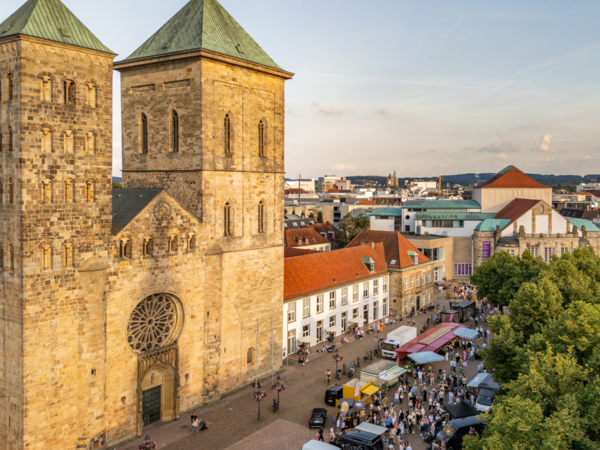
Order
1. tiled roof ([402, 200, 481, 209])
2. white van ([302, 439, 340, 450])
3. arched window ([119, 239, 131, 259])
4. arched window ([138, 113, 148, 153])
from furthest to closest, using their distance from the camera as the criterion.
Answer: tiled roof ([402, 200, 481, 209])
arched window ([138, 113, 148, 153])
arched window ([119, 239, 131, 259])
white van ([302, 439, 340, 450])

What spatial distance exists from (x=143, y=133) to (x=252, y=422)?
68.0 feet

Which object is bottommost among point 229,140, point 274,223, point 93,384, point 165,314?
point 93,384

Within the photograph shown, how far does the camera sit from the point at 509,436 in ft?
62.6

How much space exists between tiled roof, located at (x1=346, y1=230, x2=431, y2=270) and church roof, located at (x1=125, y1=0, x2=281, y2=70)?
1224 inches

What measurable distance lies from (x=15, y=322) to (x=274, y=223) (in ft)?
63.5

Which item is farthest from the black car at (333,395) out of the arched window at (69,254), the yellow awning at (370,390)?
the arched window at (69,254)

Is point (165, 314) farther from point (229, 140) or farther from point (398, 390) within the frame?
point (398, 390)

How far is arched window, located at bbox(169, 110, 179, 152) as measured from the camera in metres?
35.9

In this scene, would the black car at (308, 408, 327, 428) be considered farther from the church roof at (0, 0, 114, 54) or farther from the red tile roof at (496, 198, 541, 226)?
the red tile roof at (496, 198, 541, 226)

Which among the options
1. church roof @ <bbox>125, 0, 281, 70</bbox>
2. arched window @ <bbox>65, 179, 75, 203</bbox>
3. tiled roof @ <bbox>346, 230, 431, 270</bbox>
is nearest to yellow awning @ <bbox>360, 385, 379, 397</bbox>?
arched window @ <bbox>65, 179, 75, 203</bbox>

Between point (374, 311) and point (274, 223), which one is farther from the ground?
point (274, 223)

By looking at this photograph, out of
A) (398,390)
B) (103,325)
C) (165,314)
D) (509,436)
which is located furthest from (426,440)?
(103,325)

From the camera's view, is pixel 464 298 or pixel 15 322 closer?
pixel 15 322

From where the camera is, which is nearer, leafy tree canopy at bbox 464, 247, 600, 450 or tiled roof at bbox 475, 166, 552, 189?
leafy tree canopy at bbox 464, 247, 600, 450
